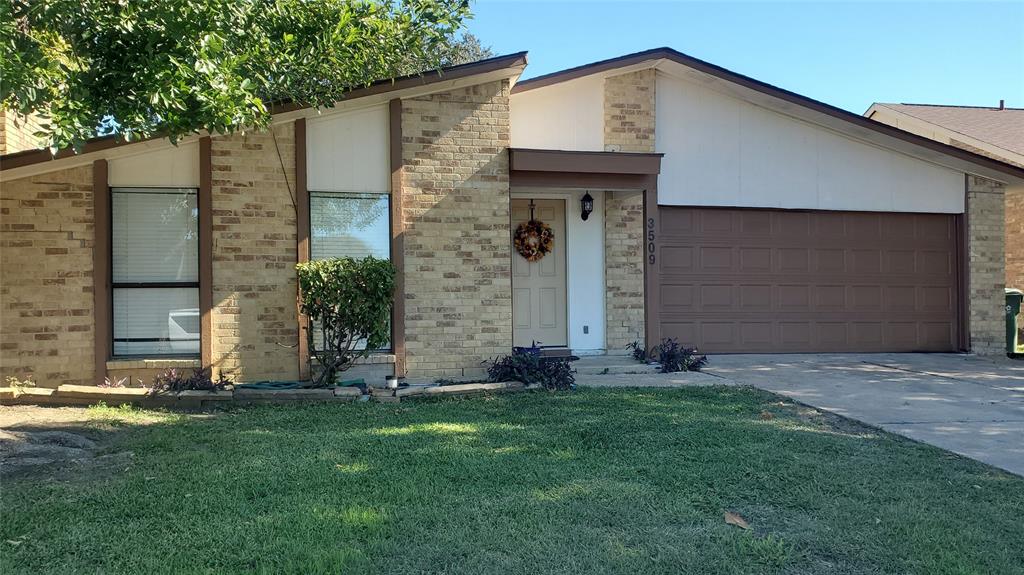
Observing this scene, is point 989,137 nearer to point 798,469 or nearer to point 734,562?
point 798,469

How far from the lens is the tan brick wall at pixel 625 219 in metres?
9.67

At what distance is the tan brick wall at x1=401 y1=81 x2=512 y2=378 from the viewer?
766 centimetres

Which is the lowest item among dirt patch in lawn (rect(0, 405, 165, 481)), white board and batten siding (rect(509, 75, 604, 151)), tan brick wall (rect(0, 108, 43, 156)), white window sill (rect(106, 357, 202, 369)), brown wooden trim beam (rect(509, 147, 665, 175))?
dirt patch in lawn (rect(0, 405, 165, 481))

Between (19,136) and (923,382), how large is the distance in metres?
11.8

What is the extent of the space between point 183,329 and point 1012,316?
41.9 feet

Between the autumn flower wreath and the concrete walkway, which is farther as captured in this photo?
the autumn flower wreath

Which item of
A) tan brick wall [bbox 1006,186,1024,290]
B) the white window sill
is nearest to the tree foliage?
the white window sill

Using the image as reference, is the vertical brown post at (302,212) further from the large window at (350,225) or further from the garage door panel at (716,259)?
the garage door panel at (716,259)

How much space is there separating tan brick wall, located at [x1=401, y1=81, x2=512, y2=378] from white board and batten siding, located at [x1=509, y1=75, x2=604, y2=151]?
4.62ft

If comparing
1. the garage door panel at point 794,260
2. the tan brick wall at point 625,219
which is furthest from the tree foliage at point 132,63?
the garage door panel at point 794,260

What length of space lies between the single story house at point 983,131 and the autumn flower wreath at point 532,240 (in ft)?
31.7

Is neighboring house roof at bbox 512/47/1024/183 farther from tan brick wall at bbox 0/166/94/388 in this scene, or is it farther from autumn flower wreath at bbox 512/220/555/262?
tan brick wall at bbox 0/166/94/388

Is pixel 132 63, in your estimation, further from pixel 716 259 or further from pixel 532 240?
pixel 716 259

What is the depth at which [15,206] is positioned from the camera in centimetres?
679
